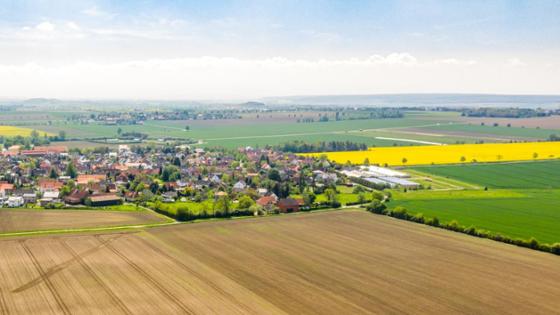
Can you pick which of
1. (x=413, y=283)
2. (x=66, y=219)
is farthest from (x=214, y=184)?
(x=413, y=283)

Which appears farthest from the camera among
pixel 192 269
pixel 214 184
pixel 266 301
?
pixel 214 184

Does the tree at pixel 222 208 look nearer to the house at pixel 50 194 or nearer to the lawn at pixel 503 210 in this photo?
the lawn at pixel 503 210

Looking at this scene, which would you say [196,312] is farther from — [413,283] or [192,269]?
[413,283]

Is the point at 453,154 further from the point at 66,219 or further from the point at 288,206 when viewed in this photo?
the point at 66,219

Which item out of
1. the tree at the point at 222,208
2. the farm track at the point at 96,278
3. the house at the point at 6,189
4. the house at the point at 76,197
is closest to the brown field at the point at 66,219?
the tree at the point at 222,208

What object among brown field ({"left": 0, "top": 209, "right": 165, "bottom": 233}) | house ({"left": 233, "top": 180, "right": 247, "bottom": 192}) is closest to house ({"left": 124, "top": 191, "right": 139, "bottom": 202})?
brown field ({"left": 0, "top": 209, "right": 165, "bottom": 233})

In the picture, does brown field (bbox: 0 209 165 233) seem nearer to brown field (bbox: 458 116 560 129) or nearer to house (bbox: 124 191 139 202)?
house (bbox: 124 191 139 202)
